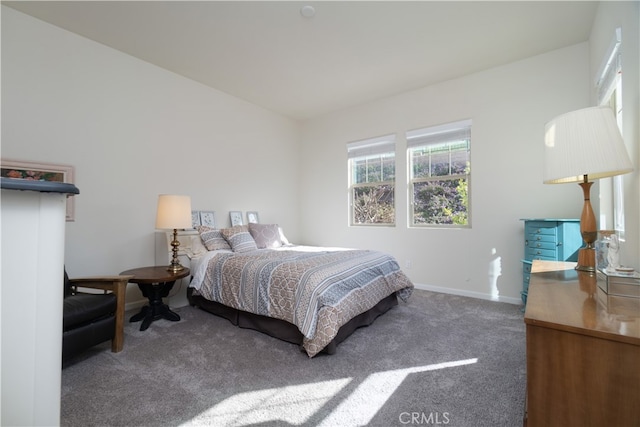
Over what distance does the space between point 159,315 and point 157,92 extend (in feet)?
8.74

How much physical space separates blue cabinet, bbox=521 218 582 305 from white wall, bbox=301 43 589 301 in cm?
45

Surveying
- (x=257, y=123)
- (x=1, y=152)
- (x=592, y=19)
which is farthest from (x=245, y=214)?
(x=592, y=19)

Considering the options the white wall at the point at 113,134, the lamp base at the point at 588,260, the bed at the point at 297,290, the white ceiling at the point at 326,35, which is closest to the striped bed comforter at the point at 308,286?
the bed at the point at 297,290

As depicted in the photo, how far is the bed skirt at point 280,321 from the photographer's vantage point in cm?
238

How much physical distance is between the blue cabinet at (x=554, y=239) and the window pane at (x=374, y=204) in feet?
6.12

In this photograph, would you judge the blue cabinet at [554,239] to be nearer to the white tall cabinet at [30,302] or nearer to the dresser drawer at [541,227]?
the dresser drawer at [541,227]

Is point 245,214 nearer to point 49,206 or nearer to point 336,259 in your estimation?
point 336,259

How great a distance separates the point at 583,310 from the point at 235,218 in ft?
13.3

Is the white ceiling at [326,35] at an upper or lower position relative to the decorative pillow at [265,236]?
upper

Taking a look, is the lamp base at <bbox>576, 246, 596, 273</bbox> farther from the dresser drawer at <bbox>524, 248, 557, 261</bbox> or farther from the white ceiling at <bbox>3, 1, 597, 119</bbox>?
the white ceiling at <bbox>3, 1, 597, 119</bbox>

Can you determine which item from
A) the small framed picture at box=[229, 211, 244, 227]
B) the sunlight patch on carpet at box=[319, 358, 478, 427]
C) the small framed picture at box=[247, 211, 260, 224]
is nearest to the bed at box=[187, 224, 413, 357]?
the sunlight patch on carpet at box=[319, 358, 478, 427]

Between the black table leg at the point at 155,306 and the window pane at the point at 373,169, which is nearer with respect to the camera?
the black table leg at the point at 155,306

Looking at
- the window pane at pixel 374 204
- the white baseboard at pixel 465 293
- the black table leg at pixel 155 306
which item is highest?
the window pane at pixel 374 204

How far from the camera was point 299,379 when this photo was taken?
1.87 m
